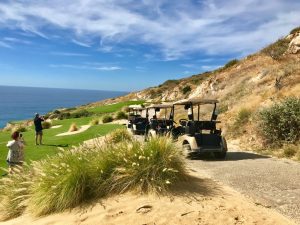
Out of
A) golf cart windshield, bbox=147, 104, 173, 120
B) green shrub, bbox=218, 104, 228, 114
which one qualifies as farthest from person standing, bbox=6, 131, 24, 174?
green shrub, bbox=218, 104, 228, 114

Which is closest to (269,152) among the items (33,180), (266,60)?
(33,180)

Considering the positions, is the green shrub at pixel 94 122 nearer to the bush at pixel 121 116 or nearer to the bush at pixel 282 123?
the bush at pixel 121 116

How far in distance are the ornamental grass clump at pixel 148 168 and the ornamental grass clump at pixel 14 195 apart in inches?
85.1

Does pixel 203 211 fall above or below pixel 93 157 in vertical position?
below

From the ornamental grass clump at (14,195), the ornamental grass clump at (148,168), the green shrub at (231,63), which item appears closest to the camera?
the ornamental grass clump at (148,168)

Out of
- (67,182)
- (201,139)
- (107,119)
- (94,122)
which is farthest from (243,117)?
(107,119)

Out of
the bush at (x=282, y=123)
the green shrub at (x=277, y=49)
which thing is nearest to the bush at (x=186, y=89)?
the green shrub at (x=277, y=49)

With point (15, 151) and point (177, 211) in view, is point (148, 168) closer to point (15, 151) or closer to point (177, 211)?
point (177, 211)

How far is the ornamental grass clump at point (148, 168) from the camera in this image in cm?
803

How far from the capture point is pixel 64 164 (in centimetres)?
819

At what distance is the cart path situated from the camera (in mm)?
7570

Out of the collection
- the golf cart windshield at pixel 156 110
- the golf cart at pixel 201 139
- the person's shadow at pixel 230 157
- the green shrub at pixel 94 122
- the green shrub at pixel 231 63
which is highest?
the green shrub at pixel 231 63

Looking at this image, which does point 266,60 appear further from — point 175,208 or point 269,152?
point 175,208

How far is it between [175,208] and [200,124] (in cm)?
758
